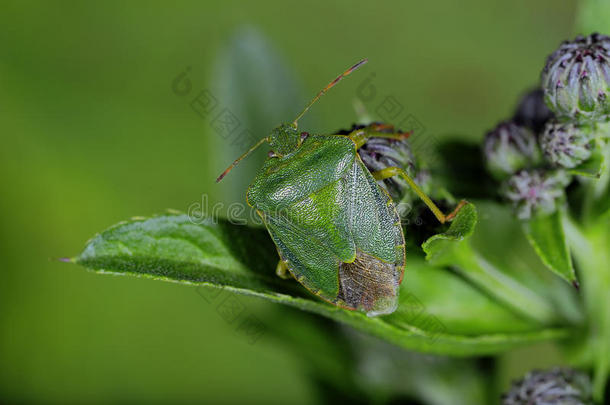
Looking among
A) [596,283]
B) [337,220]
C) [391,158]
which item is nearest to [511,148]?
[391,158]

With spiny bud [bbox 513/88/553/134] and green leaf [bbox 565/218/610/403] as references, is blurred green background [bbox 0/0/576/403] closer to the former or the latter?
spiny bud [bbox 513/88/553/134]

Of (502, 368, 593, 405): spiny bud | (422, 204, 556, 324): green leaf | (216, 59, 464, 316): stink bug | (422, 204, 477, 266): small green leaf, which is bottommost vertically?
(502, 368, 593, 405): spiny bud

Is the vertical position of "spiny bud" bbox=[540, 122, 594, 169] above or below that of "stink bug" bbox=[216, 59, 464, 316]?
below

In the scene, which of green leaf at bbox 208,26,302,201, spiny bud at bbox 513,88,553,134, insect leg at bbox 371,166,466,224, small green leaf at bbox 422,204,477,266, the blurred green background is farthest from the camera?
the blurred green background

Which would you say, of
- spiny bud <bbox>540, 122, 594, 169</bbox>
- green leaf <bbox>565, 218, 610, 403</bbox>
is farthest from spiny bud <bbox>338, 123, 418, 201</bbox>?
green leaf <bbox>565, 218, 610, 403</bbox>

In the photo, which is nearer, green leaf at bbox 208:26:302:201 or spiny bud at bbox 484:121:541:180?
spiny bud at bbox 484:121:541:180

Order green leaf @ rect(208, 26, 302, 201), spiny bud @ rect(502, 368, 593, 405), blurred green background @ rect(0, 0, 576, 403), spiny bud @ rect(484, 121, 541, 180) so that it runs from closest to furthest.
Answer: spiny bud @ rect(502, 368, 593, 405), spiny bud @ rect(484, 121, 541, 180), green leaf @ rect(208, 26, 302, 201), blurred green background @ rect(0, 0, 576, 403)

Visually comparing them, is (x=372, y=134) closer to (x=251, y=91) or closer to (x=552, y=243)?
(x=552, y=243)
